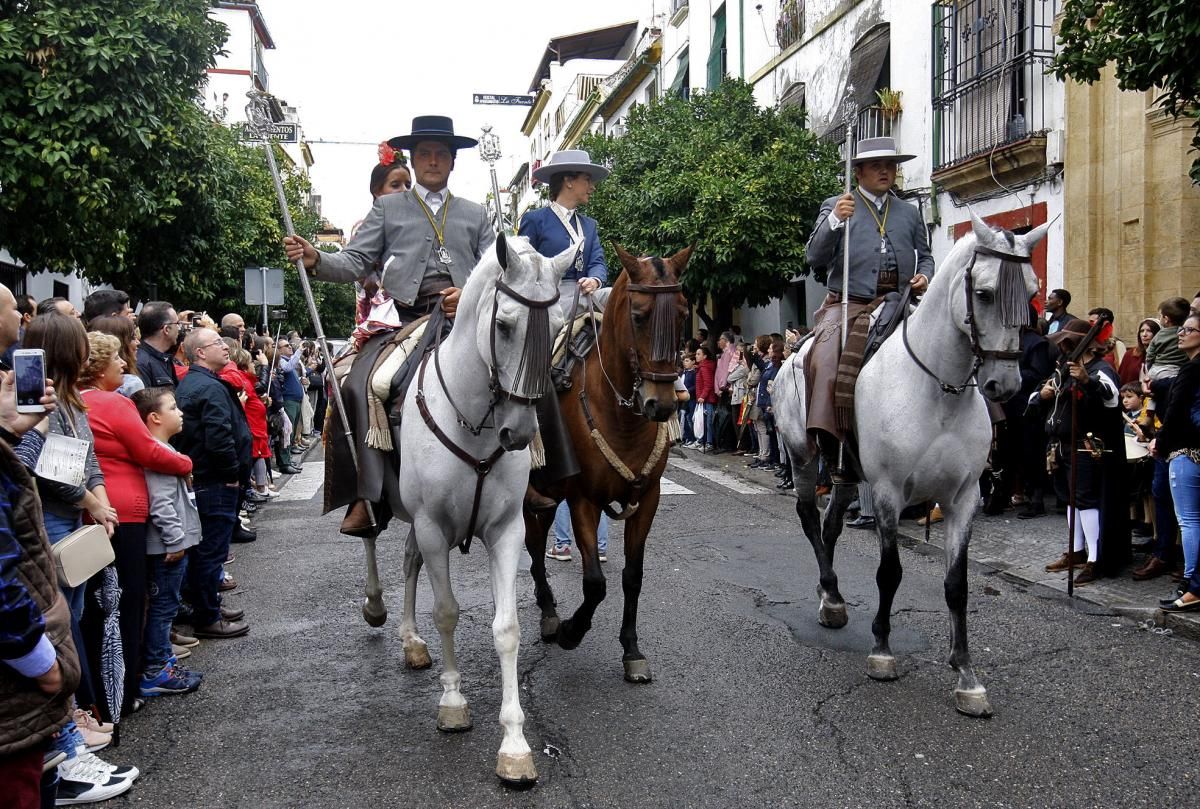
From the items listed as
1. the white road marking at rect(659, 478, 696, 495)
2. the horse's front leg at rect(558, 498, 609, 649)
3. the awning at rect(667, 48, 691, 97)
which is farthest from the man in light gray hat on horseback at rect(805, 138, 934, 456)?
the awning at rect(667, 48, 691, 97)

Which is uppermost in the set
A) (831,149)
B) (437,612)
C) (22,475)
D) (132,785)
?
(831,149)

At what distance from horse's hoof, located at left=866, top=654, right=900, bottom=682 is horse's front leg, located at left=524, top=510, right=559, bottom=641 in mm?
1791

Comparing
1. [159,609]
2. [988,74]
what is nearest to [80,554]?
[159,609]

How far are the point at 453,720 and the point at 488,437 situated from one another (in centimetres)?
131

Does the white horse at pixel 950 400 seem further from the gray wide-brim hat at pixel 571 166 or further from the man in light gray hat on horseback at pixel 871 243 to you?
the gray wide-brim hat at pixel 571 166

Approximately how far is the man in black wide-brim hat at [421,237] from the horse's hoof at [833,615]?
301 cm

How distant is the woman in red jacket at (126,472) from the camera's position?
5.08 m

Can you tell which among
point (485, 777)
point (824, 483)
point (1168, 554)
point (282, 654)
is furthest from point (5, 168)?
point (1168, 554)

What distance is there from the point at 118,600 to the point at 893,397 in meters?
3.94

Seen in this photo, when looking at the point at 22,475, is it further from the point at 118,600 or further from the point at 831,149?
the point at 831,149

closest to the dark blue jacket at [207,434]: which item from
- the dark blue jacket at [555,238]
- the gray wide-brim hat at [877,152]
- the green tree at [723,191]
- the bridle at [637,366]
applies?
the dark blue jacket at [555,238]

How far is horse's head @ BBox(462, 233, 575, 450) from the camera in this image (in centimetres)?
421

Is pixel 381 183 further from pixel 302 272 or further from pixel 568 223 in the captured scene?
pixel 302 272

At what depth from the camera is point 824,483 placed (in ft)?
41.1
